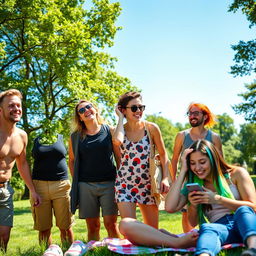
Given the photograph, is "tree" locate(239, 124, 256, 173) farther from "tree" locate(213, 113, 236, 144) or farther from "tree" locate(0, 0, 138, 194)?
"tree" locate(0, 0, 138, 194)

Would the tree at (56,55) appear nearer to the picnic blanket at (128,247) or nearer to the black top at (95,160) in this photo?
the black top at (95,160)

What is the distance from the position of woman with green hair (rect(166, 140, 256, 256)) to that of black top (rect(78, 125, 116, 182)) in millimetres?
1284

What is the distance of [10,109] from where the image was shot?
16.5ft

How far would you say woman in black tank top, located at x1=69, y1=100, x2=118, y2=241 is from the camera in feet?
16.7

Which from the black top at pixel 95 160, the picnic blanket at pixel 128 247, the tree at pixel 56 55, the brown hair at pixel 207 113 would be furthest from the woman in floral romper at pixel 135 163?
the tree at pixel 56 55

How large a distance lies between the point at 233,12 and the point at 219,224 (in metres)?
16.3

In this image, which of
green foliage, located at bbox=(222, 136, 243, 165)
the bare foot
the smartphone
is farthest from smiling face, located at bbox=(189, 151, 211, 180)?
green foliage, located at bbox=(222, 136, 243, 165)

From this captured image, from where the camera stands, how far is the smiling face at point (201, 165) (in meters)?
4.04

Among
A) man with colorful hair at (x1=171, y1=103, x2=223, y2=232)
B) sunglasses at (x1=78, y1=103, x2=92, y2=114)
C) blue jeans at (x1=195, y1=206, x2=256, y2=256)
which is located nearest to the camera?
blue jeans at (x1=195, y1=206, x2=256, y2=256)

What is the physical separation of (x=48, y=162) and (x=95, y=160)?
3.28 ft

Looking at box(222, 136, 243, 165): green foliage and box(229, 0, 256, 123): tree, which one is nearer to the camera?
box(229, 0, 256, 123): tree

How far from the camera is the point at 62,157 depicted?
581cm

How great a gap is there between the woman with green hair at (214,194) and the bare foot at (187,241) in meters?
0.17

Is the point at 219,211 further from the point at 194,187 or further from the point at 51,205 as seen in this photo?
the point at 51,205
